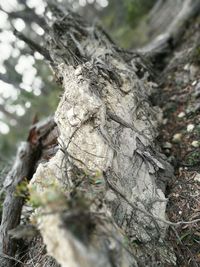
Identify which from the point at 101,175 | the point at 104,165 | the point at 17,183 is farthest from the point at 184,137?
the point at 17,183

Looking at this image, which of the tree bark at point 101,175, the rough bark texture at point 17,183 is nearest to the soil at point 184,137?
the tree bark at point 101,175

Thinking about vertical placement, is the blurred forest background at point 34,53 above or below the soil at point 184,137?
above

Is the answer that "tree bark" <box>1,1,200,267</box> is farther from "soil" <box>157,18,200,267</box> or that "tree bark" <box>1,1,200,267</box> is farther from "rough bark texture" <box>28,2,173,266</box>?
"soil" <box>157,18,200,267</box>

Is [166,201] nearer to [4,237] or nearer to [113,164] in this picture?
[113,164]

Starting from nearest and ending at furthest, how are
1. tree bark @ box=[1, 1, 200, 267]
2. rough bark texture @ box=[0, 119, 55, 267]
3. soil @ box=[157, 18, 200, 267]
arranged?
tree bark @ box=[1, 1, 200, 267] < soil @ box=[157, 18, 200, 267] < rough bark texture @ box=[0, 119, 55, 267]

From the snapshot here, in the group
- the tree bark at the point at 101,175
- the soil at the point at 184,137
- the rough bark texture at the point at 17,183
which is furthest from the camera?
the rough bark texture at the point at 17,183

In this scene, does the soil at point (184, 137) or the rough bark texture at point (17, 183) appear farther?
the rough bark texture at point (17, 183)

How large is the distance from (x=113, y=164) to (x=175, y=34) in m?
3.86

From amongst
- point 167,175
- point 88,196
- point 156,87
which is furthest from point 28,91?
point 88,196

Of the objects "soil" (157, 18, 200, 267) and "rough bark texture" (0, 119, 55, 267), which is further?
"rough bark texture" (0, 119, 55, 267)

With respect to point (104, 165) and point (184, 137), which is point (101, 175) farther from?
point (184, 137)

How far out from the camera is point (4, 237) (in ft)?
11.1

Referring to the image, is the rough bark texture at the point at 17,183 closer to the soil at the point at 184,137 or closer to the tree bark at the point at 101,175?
the tree bark at the point at 101,175

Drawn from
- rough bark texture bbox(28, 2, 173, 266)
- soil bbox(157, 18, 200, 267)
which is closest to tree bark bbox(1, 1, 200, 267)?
rough bark texture bbox(28, 2, 173, 266)
